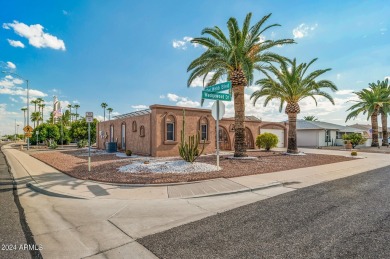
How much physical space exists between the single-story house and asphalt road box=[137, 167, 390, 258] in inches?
499

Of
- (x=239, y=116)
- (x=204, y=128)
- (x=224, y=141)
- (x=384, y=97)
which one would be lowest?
(x=224, y=141)

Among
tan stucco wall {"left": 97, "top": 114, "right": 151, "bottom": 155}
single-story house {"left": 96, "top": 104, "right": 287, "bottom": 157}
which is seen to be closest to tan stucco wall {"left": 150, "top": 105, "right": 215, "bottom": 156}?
single-story house {"left": 96, "top": 104, "right": 287, "bottom": 157}

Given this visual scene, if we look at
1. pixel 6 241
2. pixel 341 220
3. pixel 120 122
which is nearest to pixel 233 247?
pixel 341 220

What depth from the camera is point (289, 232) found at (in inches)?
167

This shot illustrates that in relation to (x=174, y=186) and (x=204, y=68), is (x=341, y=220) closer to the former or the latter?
(x=174, y=186)

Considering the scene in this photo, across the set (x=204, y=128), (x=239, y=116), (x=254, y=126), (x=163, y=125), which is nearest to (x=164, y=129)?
(x=163, y=125)

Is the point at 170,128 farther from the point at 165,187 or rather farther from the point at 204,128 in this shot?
the point at 165,187

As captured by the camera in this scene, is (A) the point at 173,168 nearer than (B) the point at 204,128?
Yes

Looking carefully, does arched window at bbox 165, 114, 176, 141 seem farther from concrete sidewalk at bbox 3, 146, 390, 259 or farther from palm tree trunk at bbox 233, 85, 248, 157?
concrete sidewalk at bbox 3, 146, 390, 259

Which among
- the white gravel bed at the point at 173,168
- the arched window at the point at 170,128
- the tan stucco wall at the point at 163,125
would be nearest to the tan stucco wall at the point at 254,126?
the tan stucco wall at the point at 163,125

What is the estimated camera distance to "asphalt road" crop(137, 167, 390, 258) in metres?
3.56

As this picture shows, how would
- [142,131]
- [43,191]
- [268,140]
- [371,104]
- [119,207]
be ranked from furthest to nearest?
[371,104] < [268,140] < [142,131] < [43,191] < [119,207]

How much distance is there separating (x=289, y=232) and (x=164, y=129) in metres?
14.6

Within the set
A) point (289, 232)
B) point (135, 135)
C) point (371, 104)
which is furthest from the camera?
point (371, 104)
